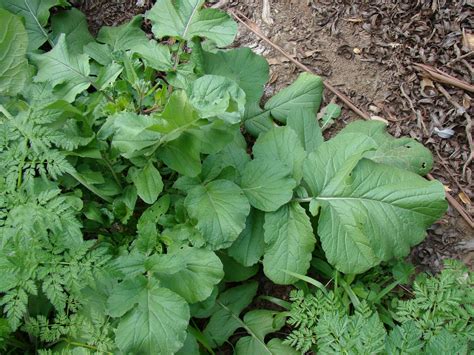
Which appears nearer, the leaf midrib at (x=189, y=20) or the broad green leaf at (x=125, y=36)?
the leaf midrib at (x=189, y=20)

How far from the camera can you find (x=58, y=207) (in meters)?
1.92

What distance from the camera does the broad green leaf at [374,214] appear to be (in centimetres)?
218

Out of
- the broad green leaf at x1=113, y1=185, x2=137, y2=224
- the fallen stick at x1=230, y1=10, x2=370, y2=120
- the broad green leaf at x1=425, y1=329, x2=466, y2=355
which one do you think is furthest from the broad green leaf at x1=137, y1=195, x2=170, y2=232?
the broad green leaf at x1=425, y1=329, x2=466, y2=355

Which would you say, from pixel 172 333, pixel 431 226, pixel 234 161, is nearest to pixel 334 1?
pixel 234 161

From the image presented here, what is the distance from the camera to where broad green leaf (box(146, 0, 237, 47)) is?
7.54 ft

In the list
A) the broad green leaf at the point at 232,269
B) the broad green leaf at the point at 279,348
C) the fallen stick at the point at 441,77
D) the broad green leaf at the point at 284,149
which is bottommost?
the broad green leaf at the point at 279,348

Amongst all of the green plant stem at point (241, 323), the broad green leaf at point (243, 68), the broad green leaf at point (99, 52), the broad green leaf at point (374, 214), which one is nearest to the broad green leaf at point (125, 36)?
the broad green leaf at point (99, 52)

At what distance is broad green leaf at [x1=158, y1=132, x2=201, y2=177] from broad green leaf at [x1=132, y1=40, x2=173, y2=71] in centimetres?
39

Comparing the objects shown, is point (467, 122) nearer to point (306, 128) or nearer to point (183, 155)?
point (306, 128)

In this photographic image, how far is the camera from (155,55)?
2342 mm

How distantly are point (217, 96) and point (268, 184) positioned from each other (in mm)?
450

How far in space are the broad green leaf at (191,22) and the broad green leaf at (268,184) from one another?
55 cm

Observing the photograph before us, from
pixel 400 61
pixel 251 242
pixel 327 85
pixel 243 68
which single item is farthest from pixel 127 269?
pixel 400 61

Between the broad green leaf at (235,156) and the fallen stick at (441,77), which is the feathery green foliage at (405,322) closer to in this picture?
the broad green leaf at (235,156)
